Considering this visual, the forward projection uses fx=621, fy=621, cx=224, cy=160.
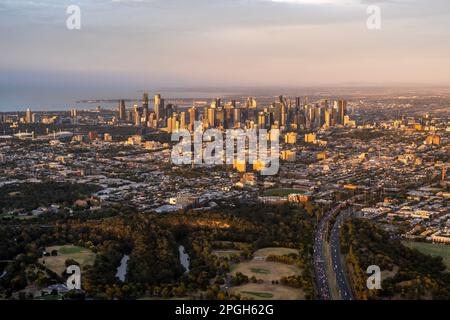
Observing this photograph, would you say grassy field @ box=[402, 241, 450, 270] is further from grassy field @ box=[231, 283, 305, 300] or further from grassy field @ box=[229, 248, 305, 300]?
grassy field @ box=[231, 283, 305, 300]

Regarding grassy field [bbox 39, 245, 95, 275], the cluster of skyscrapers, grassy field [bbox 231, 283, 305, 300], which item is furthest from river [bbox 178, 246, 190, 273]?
the cluster of skyscrapers

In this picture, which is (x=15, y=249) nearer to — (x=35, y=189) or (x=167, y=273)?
(x=167, y=273)

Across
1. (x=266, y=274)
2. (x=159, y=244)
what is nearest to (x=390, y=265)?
(x=266, y=274)

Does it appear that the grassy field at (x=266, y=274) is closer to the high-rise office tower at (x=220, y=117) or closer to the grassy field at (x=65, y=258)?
the grassy field at (x=65, y=258)

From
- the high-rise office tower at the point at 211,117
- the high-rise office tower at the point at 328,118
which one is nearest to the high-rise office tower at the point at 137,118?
the high-rise office tower at the point at 211,117

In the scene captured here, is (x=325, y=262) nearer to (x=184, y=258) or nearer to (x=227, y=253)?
(x=227, y=253)

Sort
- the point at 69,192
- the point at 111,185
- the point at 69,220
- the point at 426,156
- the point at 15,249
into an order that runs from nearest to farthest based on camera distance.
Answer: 1. the point at 15,249
2. the point at 69,220
3. the point at 69,192
4. the point at 111,185
5. the point at 426,156
